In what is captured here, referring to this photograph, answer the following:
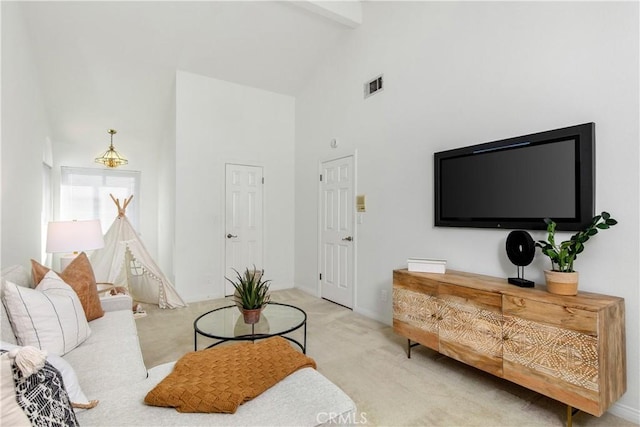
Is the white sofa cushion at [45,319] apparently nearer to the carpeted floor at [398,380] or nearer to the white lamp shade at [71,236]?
the carpeted floor at [398,380]

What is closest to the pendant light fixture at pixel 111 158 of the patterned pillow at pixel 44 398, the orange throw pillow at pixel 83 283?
the orange throw pillow at pixel 83 283

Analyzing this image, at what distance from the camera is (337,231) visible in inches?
171

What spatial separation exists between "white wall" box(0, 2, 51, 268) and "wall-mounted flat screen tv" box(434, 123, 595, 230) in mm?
3580

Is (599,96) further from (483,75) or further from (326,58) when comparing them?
(326,58)

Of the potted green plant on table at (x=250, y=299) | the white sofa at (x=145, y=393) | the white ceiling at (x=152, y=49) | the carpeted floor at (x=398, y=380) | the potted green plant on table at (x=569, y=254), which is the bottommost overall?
the carpeted floor at (x=398, y=380)

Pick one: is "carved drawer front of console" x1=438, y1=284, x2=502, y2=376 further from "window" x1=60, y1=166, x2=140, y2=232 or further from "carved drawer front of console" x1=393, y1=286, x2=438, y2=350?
"window" x1=60, y1=166, x2=140, y2=232

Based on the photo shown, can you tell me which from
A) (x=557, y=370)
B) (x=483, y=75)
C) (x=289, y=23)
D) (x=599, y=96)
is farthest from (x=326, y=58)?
(x=557, y=370)

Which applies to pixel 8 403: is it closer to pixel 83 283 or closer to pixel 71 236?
pixel 83 283

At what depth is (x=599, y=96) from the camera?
80.3 inches

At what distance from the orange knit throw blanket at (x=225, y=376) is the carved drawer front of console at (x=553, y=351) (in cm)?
128

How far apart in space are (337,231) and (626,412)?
3050 millimetres

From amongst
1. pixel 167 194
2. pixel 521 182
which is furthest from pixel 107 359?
pixel 167 194

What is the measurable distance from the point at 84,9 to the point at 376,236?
4.01 metres

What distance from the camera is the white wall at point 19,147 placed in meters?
2.52
